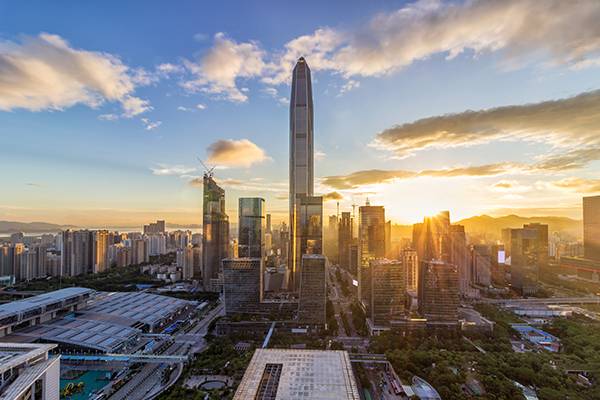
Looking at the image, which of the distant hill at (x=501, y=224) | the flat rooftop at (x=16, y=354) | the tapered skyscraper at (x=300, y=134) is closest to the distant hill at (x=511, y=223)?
the distant hill at (x=501, y=224)

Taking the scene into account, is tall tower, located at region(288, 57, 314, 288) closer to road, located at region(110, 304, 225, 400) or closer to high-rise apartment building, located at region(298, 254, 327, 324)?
high-rise apartment building, located at region(298, 254, 327, 324)

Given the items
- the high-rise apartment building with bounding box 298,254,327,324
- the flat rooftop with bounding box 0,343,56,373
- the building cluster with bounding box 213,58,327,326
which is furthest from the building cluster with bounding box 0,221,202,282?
the flat rooftop with bounding box 0,343,56,373

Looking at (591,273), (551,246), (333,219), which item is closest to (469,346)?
(591,273)

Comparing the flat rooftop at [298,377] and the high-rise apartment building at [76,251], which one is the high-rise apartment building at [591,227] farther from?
the high-rise apartment building at [76,251]

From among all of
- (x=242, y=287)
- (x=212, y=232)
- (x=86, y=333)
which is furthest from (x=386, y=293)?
(x=212, y=232)

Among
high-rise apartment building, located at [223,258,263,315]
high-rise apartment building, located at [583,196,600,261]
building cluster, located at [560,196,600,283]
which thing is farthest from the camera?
high-rise apartment building, located at [583,196,600,261]

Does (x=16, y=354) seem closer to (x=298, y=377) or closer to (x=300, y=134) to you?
(x=298, y=377)
